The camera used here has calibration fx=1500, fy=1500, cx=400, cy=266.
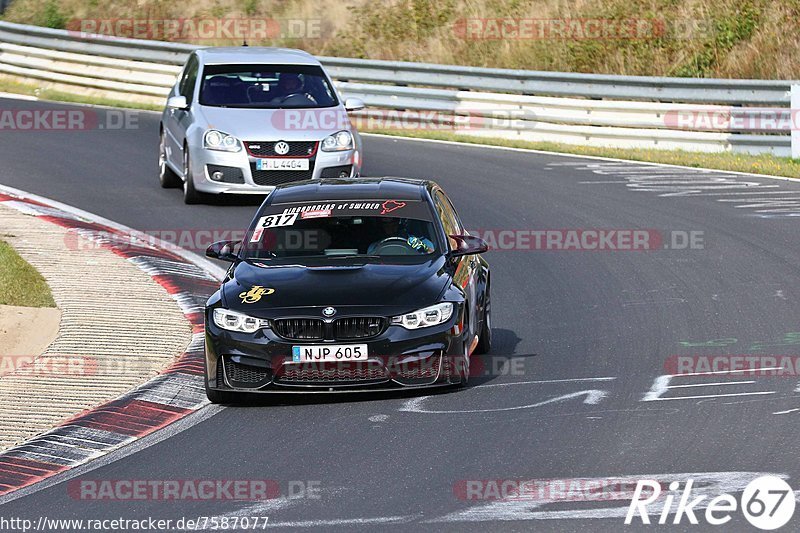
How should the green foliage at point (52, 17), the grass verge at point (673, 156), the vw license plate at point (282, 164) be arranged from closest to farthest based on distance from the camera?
the vw license plate at point (282, 164) < the grass verge at point (673, 156) < the green foliage at point (52, 17)

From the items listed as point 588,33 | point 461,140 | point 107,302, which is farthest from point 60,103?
point 107,302

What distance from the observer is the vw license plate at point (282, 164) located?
17.9m

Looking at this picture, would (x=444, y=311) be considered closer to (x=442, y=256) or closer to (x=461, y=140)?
(x=442, y=256)

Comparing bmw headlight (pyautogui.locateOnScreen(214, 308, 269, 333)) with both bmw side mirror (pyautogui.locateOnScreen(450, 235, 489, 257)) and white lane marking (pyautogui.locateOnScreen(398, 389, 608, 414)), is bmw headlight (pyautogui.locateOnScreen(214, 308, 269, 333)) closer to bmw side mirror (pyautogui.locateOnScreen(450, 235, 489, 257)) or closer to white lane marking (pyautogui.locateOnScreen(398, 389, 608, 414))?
white lane marking (pyautogui.locateOnScreen(398, 389, 608, 414))

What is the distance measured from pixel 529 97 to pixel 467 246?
14.3 metres

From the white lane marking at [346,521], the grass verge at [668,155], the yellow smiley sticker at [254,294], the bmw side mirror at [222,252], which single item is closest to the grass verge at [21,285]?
the bmw side mirror at [222,252]

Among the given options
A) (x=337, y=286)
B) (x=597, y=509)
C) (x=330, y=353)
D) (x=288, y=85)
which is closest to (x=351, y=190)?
(x=337, y=286)

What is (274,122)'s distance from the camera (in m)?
18.3

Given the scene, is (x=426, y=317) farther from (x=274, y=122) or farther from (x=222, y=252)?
(x=274, y=122)

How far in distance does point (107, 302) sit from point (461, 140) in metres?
12.8

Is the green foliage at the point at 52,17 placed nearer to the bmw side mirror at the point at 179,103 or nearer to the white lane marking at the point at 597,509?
the bmw side mirror at the point at 179,103

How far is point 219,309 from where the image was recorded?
33.1 ft

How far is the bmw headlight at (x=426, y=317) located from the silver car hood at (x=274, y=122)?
8337mm

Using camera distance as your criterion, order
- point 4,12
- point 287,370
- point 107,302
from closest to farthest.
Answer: point 287,370 < point 107,302 < point 4,12
